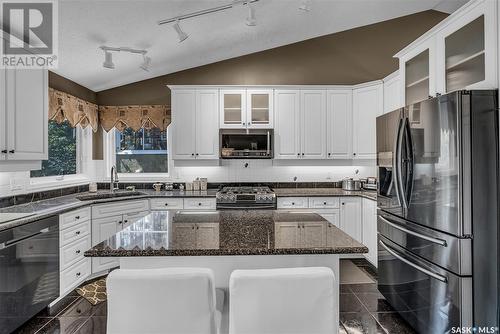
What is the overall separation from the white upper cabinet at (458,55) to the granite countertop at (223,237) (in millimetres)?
1427

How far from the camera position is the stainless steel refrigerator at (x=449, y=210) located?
1.86 m

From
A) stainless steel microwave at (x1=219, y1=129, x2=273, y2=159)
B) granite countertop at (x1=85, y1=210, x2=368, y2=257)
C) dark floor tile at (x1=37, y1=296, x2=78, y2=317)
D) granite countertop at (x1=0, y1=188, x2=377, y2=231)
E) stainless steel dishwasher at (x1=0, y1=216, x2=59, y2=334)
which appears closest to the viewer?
granite countertop at (x1=85, y1=210, x2=368, y2=257)

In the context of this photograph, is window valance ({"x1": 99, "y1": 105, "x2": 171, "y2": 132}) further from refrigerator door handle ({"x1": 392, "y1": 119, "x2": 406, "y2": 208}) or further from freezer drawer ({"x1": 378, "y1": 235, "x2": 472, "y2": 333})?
freezer drawer ({"x1": 378, "y1": 235, "x2": 472, "y2": 333})

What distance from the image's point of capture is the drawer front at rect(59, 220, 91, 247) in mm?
2900

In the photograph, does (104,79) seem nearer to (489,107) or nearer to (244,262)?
(244,262)

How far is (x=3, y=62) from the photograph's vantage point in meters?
2.46

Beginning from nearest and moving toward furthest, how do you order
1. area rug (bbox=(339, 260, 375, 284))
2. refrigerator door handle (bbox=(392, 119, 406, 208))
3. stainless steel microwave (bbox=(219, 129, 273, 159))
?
refrigerator door handle (bbox=(392, 119, 406, 208)), area rug (bbox=(339, 260, 375, 284)), stainless steel microwave (bbox=(219, 129, 273, 159))

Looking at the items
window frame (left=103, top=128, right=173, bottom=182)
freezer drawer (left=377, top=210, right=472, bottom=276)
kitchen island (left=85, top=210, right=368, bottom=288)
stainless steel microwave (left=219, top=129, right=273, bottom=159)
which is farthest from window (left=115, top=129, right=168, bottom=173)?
freezer drawer (left=377, top=210, right=472, bottom=276)

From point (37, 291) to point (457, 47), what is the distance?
3824 millimetres

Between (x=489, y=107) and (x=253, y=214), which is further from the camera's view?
(x=253, y=214)

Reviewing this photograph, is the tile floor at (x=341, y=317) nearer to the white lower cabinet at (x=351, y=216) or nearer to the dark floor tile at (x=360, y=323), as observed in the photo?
the dark floor tile at (x=360, y=323)

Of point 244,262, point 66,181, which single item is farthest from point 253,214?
point 66,181

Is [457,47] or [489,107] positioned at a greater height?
[457,47]

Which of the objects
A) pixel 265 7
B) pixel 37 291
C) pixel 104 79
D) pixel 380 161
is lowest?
pixel 37 291
